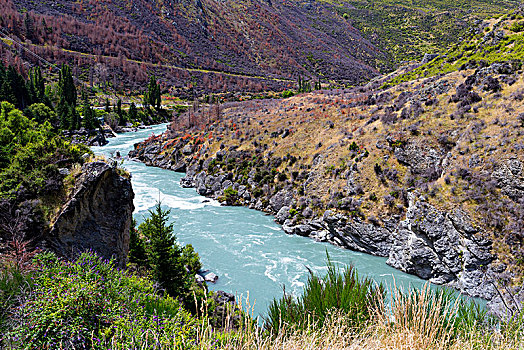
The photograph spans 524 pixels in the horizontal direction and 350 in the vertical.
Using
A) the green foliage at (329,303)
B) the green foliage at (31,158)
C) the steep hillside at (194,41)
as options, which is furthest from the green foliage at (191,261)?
the steep hillside at (194,41)

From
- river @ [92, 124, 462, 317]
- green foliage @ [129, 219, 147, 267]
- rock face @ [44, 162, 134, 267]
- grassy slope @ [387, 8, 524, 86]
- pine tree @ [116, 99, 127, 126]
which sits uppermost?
grassy slope @ [387, 8, 524, 86]

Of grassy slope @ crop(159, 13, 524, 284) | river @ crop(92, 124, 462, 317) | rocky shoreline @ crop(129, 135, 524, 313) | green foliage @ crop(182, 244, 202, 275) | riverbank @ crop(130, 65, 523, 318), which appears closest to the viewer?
rocky shoreline @ crop(129, 135, 524, 313)

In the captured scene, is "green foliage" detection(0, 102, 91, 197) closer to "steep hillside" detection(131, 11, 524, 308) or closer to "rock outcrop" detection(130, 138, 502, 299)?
"rock outcrop" detection(130, 138, 502, 299)

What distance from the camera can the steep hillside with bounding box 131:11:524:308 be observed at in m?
17.0

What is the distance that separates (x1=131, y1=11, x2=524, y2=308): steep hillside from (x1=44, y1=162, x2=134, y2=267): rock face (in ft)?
53.2

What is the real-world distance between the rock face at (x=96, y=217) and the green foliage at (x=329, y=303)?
9228 millimetres

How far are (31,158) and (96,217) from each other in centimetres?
324

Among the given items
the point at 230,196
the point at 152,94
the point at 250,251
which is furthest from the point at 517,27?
the point at 152,94

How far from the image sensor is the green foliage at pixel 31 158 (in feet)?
33.6

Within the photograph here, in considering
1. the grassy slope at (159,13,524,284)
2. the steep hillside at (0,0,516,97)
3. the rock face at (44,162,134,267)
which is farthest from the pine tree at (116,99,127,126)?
the rock face at (44,162,134,267)

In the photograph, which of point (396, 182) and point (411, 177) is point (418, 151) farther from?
point (396, 182)

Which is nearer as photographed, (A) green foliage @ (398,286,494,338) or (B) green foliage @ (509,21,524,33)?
(A) green foliage @ (398,286,494,338)

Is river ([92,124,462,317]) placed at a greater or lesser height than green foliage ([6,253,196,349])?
lesser

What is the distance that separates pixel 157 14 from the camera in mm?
158625
